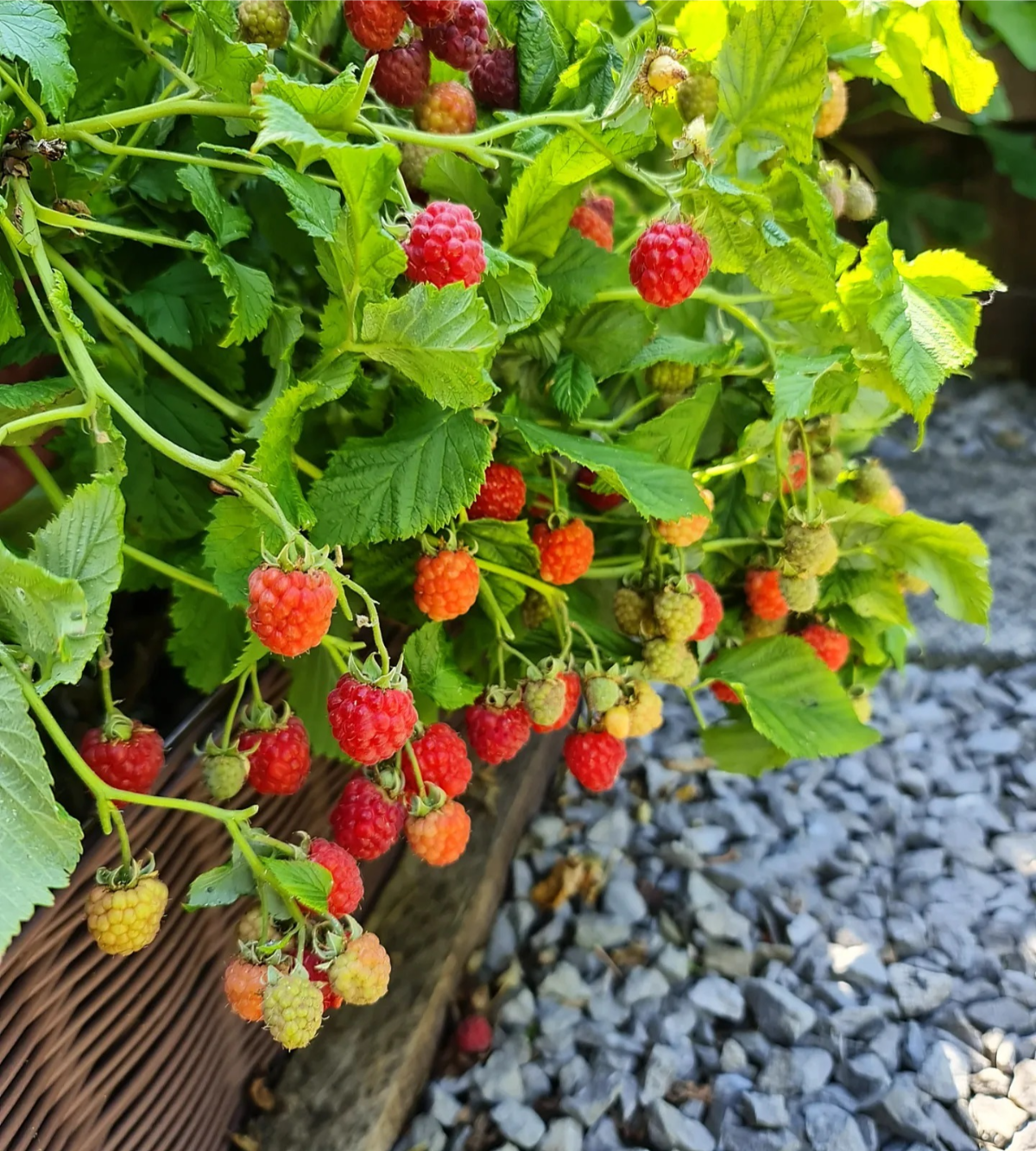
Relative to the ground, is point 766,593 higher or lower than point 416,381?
lower

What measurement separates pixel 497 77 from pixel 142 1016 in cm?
64

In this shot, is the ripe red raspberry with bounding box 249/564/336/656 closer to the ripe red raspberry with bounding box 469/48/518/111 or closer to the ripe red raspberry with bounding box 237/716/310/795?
the ripe red raspberry with bounding box 237/716/310/795

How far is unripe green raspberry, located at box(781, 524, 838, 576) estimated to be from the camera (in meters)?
0.67

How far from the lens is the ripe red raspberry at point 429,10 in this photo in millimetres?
468

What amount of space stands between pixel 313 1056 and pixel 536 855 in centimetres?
33

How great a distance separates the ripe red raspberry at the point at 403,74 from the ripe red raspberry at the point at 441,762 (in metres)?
0.34

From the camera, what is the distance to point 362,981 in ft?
1.48

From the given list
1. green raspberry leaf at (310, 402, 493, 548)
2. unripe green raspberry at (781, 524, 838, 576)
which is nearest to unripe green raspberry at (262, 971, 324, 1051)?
green raspberry leaf at (310, 402, 493, 548)

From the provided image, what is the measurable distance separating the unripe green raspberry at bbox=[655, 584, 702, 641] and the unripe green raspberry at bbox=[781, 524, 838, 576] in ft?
0.26

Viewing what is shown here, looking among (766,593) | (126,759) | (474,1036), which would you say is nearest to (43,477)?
(126,759)

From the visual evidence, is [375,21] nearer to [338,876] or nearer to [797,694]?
[338,876]

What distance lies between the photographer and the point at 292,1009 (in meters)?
0.43

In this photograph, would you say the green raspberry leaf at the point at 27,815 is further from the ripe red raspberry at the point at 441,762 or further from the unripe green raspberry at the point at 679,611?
the unripe green raspberry at the point at 679,611

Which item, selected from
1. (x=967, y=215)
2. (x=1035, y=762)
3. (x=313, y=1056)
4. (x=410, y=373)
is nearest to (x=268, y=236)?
(x=410, y=373)
